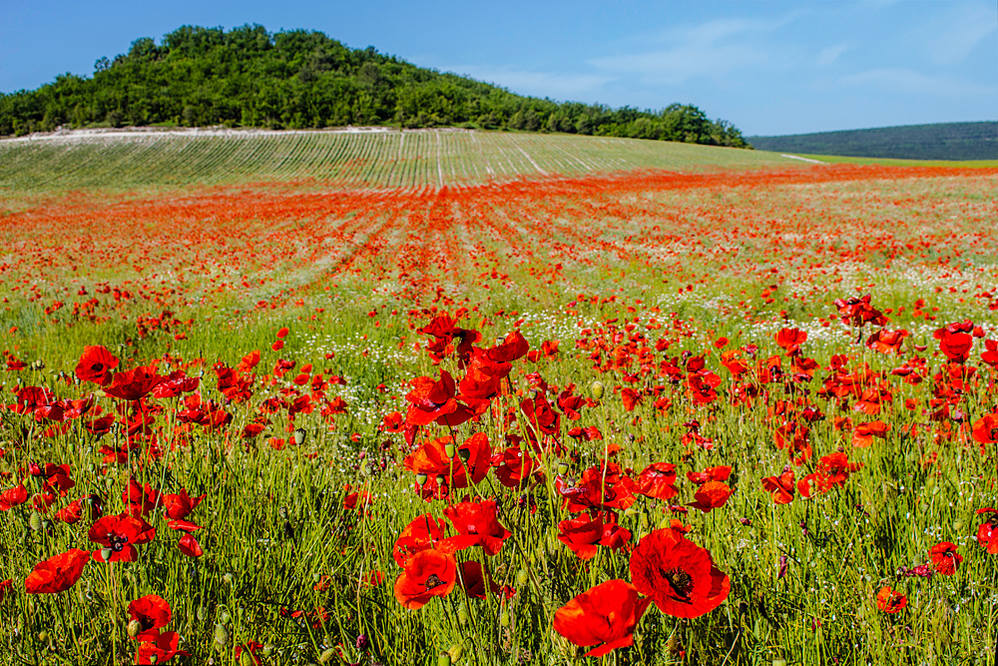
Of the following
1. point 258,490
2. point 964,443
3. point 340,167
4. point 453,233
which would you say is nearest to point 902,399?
point 964,443

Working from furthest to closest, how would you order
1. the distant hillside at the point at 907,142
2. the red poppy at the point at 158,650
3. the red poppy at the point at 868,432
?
the distant hillside at the point at 907,142 < the red poppy at the point at 868,432 < the red poppy at the point at 158,650

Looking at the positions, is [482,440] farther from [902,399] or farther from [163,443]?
[902,399]

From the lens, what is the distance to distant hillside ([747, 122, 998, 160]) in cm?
11506

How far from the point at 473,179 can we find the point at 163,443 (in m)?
42.6

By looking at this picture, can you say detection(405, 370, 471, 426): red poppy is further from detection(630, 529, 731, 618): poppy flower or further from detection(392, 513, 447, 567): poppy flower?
detection(630, 529, 731, 618): poppy flower

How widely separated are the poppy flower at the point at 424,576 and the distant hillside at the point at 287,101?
80.0 m

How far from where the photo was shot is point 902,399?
3.02m

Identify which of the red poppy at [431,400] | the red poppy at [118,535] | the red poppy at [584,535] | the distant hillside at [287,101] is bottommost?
the red poppy at [118,535]

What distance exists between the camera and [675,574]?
0.86 meters

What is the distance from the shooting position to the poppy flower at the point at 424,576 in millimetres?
956

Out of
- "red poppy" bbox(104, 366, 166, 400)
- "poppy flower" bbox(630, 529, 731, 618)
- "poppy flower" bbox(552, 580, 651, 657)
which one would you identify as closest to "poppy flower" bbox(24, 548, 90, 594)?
"red poppy" bbox(104, 366, 166, 400)

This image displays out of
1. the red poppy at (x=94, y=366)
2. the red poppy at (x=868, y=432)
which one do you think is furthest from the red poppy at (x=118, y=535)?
the red poppy at (x=868, y=432)

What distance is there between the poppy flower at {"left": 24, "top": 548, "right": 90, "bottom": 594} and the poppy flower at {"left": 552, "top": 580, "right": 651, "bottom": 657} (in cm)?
86

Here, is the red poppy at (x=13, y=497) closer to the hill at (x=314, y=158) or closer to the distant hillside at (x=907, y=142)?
the hill at (x=314, y=158)
